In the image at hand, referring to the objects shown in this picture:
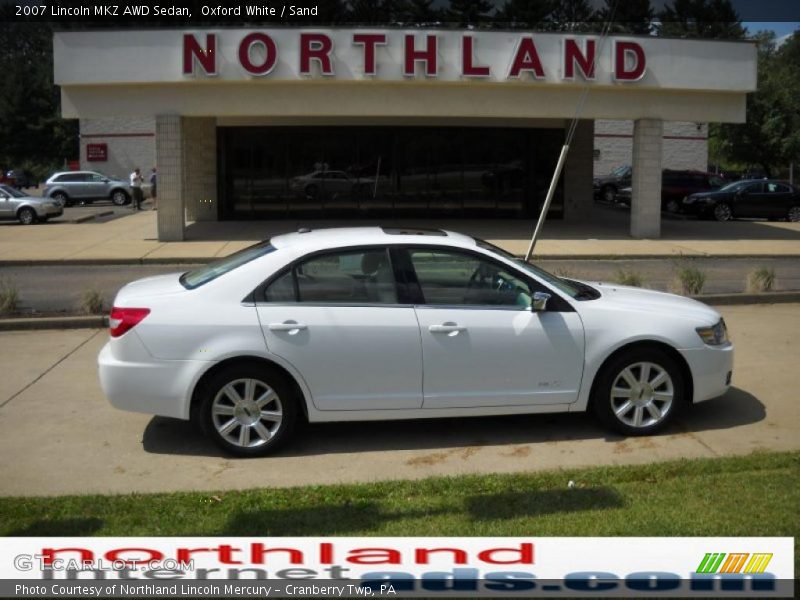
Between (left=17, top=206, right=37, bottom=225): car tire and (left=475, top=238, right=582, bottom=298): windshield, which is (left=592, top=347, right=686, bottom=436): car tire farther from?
(left=17, top=206, right=37, bottom=225): car tire

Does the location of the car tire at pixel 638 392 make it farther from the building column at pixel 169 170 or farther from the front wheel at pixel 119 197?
the front wheel at pixel 119 197

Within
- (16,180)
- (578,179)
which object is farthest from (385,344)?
(16,180)

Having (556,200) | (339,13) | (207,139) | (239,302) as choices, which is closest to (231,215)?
(207,139)

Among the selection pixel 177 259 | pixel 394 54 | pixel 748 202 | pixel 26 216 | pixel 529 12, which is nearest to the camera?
pixel 177 259

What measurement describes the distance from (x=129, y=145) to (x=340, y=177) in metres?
28.0

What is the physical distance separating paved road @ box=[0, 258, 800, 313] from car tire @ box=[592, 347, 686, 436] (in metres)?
6.40

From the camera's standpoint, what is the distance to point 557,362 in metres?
6.80

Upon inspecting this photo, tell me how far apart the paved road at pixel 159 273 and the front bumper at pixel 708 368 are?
244 inches

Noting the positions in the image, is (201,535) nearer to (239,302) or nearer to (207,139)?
(239,302)

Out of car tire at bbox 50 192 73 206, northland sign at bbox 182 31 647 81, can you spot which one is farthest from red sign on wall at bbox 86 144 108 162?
northland sign at bbox 182 31 647 81

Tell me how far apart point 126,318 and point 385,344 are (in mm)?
1832

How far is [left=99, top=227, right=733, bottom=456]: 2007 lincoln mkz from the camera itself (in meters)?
6.55

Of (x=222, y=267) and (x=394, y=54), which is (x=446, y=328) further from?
(x=394, y=54)

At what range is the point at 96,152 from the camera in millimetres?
53062
